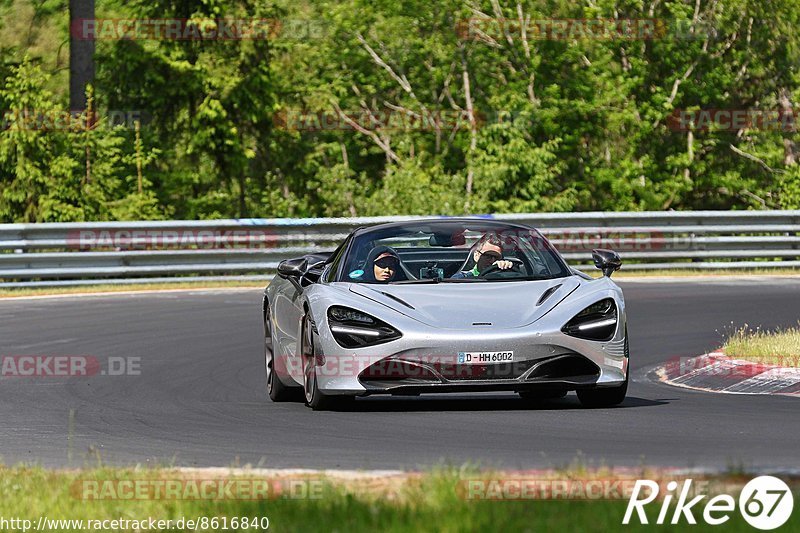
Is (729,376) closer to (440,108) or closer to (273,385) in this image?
(273,385)

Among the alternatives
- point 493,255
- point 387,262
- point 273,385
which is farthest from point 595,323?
point 273,385

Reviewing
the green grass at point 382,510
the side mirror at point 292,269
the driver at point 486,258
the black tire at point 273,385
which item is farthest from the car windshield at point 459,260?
the green grass at point 382,510

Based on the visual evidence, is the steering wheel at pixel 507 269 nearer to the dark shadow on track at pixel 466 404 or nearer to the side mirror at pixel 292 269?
the dark shadow on track at pixel 466 404

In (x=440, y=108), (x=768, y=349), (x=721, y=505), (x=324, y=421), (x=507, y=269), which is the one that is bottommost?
(x=440, y=108)

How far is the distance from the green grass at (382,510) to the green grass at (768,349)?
689 cm

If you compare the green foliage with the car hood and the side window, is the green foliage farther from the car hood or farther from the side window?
the car hood

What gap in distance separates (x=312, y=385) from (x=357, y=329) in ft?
2.20

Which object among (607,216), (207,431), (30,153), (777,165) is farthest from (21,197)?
(207,431)

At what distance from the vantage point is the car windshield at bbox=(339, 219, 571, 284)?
11961 mm

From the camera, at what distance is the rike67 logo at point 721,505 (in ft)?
20.9

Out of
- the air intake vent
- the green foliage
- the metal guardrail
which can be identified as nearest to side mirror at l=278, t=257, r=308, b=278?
the air intake vent

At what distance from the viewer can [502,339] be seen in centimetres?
1084

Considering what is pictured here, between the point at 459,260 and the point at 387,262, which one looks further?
the point at 459,260

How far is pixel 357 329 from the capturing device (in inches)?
435
